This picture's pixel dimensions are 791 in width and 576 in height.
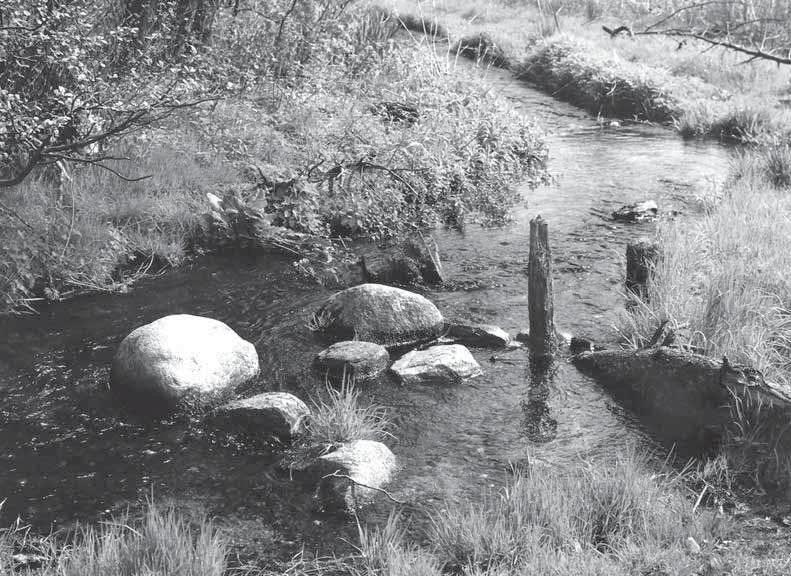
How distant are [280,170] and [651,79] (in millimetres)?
11553

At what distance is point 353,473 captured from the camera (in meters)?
5.02

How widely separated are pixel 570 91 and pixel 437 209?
986cm

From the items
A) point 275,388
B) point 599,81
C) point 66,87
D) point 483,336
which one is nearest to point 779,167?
point 483,336

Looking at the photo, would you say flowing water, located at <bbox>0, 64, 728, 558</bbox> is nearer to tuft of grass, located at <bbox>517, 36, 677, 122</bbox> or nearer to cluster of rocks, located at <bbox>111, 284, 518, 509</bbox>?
cluster of rocks, located at <bbox>111, 284, 518, 509</bbox>

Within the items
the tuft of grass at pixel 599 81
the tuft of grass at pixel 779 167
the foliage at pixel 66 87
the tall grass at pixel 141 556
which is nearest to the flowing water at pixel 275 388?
the tall grass at pixel 141 556

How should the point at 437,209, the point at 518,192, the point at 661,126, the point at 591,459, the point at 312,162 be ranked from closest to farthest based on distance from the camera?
the point at 591,459
the point at 312,162
the point at 437,209
the point at 518,192
the point at 661,126

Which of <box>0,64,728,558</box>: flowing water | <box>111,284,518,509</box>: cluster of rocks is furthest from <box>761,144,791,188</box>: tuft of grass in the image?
<box>111,284,518,509</box>: cluster of rocks

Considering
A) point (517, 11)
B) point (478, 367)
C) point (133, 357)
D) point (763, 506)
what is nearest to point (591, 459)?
point (763, 506)

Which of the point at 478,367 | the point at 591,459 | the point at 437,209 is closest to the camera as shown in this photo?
the point at 591,459

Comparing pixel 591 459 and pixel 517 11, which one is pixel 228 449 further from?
pixel 517 11

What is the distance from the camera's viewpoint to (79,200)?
8648 millimetres

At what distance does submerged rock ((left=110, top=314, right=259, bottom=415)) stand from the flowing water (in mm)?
207

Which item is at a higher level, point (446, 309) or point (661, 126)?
point (661, 126)

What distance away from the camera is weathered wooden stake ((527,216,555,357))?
6.64 metres
